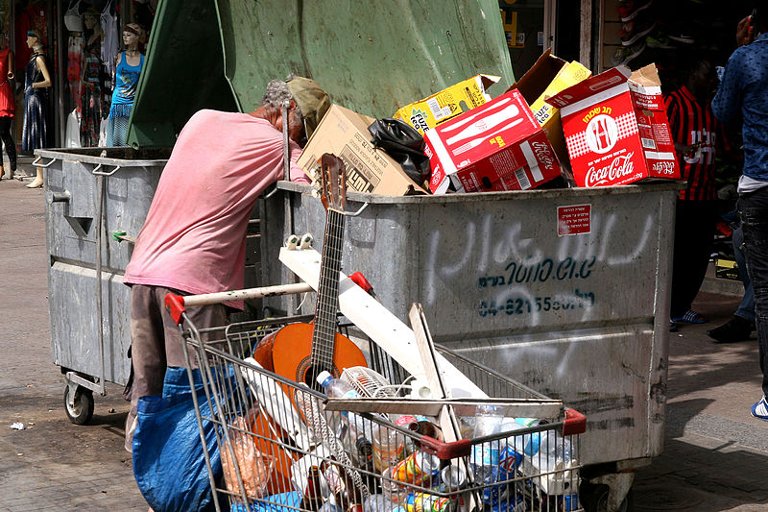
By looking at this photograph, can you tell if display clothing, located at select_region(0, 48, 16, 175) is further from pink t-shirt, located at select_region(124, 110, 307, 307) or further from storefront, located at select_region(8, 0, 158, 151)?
pink t-shirt, located at select_region(124, 110, 307, 307)

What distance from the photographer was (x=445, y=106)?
5.27m

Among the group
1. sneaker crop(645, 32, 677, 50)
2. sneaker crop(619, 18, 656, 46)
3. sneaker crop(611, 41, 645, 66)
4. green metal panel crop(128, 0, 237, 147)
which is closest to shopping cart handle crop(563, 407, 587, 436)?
green metal panel crop(128, 0, 237, 147)

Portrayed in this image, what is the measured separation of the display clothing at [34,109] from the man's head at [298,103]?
1283 centimetres

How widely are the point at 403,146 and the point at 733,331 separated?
14.2 feet

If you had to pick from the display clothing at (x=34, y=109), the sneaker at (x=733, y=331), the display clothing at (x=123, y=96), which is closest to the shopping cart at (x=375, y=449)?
the sneaker at (x=733, y=331)

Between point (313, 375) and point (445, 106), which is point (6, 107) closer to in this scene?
point (445, 106)

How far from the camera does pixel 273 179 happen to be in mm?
4926

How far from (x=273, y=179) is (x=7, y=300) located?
5.14 meters

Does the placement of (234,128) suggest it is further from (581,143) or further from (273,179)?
(581,143)

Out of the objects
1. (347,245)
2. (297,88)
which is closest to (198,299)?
(347,245)

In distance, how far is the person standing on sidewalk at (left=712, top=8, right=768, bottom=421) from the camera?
20.3 feet

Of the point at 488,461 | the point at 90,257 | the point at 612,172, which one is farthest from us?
the point at 90,257

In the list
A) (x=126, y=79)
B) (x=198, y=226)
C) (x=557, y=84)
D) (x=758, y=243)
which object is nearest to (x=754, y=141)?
(x=758, y=243)

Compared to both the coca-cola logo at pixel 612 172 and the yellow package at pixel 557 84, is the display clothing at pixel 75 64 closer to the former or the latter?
the yellow package at pixel 557 84
